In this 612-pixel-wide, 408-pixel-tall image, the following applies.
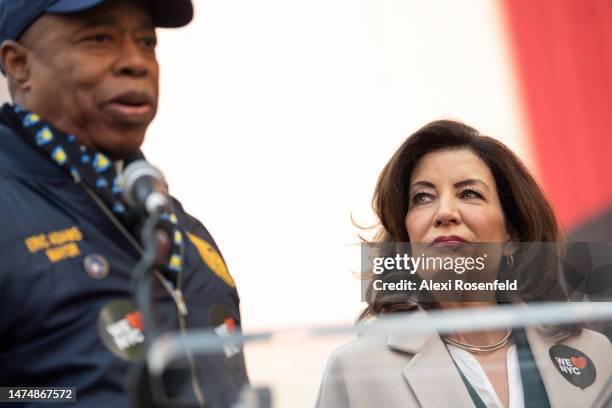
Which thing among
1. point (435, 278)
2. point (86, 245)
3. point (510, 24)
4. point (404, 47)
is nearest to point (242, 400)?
point (86, 245)

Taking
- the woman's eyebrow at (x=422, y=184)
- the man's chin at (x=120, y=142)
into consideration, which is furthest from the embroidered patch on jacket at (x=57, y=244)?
the woman's eyebrow at (x=422, y=184)

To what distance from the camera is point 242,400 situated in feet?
3.95

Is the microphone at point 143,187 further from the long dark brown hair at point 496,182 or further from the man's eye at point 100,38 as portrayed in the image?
the long dark brown hair at point 496,182

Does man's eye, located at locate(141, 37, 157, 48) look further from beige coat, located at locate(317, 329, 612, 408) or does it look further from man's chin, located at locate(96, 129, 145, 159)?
beige coat, located at locate(317, 329, 612, 408)

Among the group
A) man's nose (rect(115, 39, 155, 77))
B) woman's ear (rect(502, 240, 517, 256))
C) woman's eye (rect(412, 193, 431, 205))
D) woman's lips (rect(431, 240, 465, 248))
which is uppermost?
man's nose (rect(115, 39, 155, 77))

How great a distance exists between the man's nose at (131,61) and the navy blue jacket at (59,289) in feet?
0.63

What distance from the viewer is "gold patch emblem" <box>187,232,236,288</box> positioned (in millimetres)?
1688

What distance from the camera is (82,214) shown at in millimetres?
1553

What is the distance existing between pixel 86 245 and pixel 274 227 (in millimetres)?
1783

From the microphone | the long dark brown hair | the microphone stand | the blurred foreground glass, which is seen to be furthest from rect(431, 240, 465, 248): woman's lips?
the microphone stand

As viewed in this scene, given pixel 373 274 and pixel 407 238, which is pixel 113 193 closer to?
pixel 373 274

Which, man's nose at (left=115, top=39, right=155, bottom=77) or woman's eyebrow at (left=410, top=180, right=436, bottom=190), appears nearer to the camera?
man's nose at (left=115, top=39, right=155, bottom=77)

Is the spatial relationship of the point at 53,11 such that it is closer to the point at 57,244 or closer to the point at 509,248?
the point at 57,244

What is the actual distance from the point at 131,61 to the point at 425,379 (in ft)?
2.23
